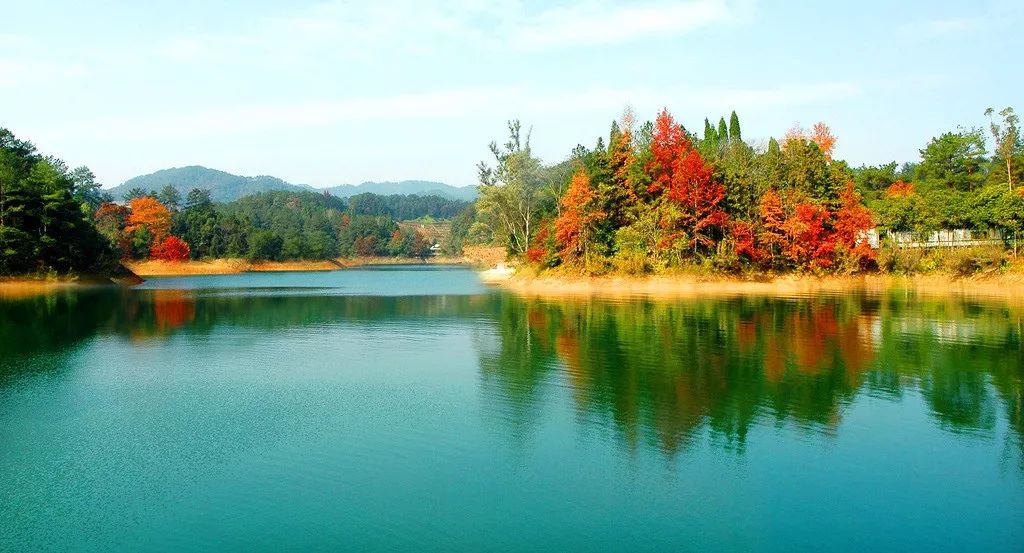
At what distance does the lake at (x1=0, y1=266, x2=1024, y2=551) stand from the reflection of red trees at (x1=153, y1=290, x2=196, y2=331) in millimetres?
6004

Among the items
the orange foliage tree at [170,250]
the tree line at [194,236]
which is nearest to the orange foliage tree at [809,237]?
the tree line at [194,236]

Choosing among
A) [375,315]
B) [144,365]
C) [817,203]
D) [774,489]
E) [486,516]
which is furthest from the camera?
[817,203]

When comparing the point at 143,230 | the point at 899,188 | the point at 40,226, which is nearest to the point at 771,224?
the point at 899,188

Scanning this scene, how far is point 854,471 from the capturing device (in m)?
10.7

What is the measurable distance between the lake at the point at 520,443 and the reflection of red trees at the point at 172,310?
6004 mm

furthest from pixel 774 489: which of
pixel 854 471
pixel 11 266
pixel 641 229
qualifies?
pixel 11 266

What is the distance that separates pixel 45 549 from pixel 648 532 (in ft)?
22.5

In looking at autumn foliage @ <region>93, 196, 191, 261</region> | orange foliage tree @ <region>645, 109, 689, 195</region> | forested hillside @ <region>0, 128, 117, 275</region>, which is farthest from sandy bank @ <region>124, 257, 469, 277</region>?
orange foliage tree @ <region>645, 109, 689, 195</region>

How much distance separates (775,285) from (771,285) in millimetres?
277

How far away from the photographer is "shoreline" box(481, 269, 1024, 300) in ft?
150

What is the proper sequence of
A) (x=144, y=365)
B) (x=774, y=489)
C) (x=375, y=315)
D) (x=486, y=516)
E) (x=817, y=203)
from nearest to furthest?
(x=486, y=516), (x=774, y=489), (x=144, y=365), (x=375, y=315), (x=817, y=203)

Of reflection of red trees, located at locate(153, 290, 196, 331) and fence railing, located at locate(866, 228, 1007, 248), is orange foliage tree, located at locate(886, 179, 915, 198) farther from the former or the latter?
reflection of red trees, located at locate(153, 290, 196, 331)

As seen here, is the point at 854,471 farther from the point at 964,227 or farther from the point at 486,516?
the point at 964,227

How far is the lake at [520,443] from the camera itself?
8625 millimetres
